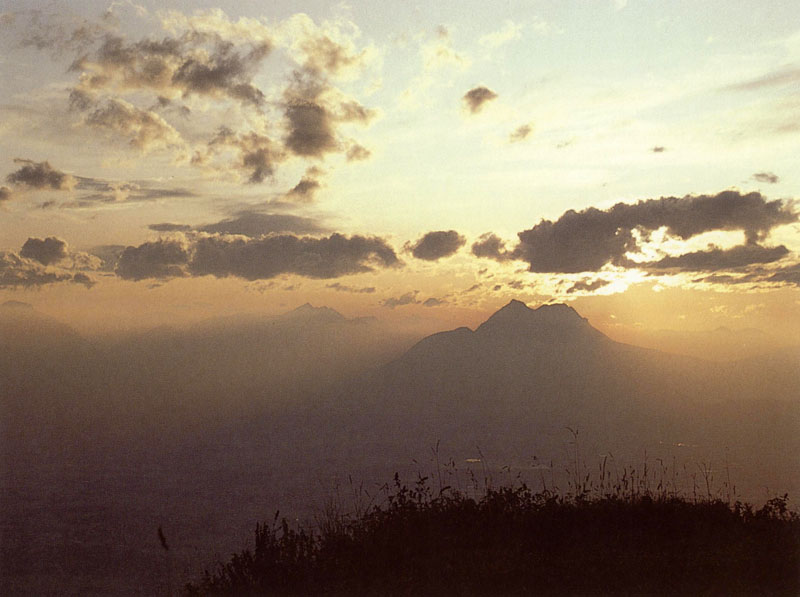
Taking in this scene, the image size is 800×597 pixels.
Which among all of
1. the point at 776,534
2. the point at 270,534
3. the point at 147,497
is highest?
the point at 270,534

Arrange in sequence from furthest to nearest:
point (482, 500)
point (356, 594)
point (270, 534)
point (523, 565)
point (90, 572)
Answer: point (90, 572)
point (482, 500)
point (270, 534)
point (523, 565)
point (356, 594)

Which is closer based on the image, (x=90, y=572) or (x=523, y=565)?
(x=523, y=565)

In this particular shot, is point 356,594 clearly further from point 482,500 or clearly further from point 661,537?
point 661,537

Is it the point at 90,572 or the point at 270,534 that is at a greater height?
the point at 270,534

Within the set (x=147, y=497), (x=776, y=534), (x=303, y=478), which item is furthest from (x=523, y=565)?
(x=147, y=497)

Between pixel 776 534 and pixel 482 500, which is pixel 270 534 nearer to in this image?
pixel 482 500

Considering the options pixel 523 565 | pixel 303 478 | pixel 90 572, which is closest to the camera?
pixel 523 565

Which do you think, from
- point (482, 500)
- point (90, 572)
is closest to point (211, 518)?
point (90, 572)
